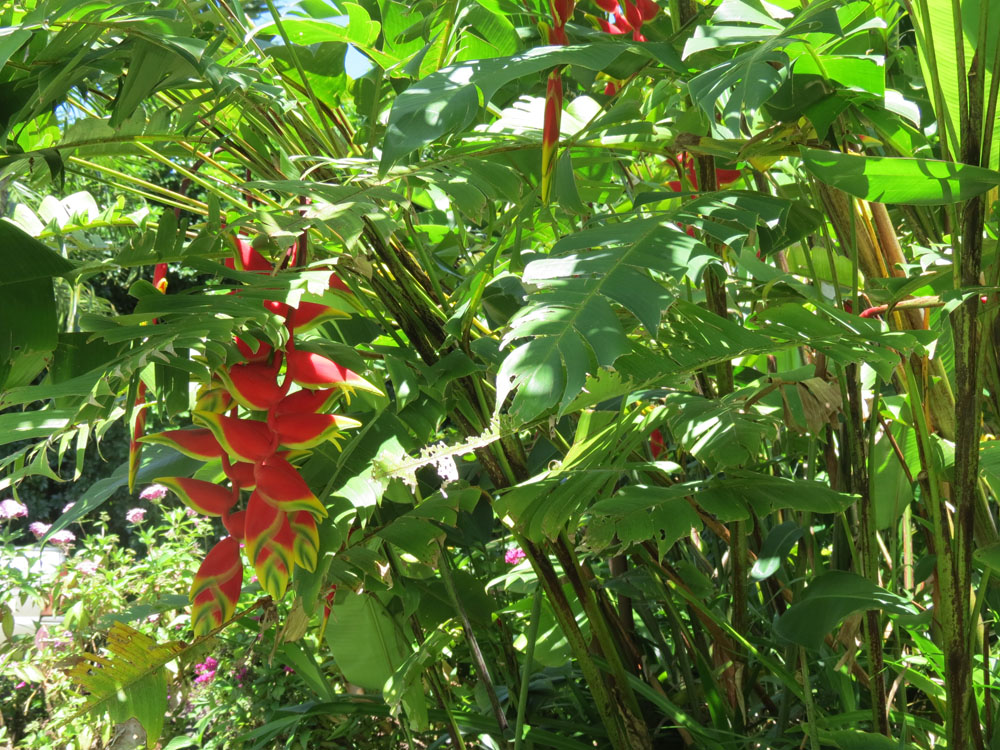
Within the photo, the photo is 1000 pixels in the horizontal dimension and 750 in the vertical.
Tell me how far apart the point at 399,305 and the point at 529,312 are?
0.91 ft

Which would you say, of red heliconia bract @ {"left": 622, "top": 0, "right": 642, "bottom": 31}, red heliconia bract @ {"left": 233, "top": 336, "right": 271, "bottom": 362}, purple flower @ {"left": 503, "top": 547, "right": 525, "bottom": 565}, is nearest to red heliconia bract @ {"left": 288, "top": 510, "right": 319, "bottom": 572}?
red heliconia bract @ {"left": 233, "top": 336, "right": 271, "bottom": 362}

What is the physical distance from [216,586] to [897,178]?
0.52 meters

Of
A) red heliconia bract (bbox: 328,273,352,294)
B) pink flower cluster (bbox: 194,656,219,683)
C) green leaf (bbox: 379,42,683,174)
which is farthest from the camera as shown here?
pink flower cluster (bbox: 194,656,219,683)

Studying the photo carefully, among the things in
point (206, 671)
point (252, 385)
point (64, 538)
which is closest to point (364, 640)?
point (252, 385)

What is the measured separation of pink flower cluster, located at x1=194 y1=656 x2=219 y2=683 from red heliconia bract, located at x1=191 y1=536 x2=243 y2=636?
1130mm

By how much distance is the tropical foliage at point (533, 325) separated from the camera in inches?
20.5

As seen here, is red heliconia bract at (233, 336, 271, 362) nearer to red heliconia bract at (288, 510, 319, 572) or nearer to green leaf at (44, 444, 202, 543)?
red heliconia bract at (288, 510, 319, 572)

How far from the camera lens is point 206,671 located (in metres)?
1.66

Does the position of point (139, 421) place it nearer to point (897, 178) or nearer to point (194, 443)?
point (194, 443)

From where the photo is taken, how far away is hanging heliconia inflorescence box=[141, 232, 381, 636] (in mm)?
557

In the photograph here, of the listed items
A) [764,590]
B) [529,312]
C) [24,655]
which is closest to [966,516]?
[529,312]

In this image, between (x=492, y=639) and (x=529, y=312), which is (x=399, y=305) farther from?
(x=492, y=639)

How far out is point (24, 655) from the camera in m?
2.09

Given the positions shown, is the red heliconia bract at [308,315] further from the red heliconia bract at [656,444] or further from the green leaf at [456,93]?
the red heliconia bract at [656,444]
